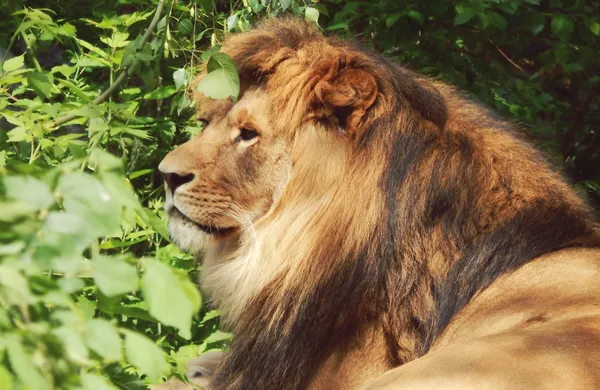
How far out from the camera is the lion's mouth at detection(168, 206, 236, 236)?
354cm

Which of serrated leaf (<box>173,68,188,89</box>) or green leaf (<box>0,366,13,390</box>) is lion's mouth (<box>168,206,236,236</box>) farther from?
green leaf (<box>0,366,13,390</box>)

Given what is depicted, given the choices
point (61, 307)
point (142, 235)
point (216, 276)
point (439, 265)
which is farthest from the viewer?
point (142, 235)

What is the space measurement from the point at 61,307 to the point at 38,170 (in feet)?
0.81

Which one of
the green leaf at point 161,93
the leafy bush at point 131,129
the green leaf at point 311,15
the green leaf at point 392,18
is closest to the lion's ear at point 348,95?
the leafy bush at point 131,129

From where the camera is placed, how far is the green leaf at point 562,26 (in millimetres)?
5129

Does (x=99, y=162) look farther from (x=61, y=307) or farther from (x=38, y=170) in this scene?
(x=61, y=307)

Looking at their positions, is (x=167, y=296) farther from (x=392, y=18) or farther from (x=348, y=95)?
(x=392, y=18)

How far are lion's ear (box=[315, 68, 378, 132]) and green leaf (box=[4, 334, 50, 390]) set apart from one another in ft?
6.84

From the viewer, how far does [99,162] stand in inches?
69.9

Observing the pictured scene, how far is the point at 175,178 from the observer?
3.53m

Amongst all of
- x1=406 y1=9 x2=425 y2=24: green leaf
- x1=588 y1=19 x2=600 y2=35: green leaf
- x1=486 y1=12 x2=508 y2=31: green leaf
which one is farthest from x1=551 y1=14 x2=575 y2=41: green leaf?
x1=406 y1=9 x2=425 y2=24: green leaf

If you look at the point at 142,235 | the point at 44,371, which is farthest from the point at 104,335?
the point at 142,235

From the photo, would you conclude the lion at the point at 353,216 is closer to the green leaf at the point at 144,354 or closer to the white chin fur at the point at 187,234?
the white chin fur at the point at 187,234

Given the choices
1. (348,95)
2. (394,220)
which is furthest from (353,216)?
(348,95)
